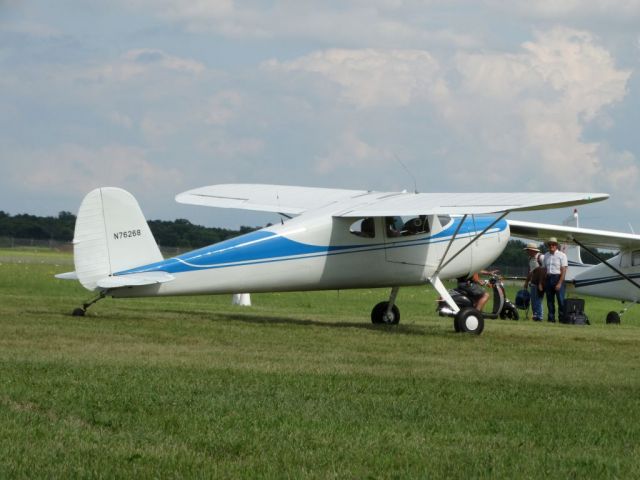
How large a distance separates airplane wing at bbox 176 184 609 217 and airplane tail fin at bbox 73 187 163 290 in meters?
3.01

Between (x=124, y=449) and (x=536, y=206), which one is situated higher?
(x=536, y=206)

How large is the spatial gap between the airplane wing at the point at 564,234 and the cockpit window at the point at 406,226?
4.12 meters

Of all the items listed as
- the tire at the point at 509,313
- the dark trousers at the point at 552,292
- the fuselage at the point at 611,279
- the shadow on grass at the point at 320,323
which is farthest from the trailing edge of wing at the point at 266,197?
the fuselage at the point at 611,279

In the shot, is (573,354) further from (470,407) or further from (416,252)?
(470,407)

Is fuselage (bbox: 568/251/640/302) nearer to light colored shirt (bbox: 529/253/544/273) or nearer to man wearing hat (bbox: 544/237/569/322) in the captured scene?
light colored shirt (bbox: 529/253/544/273)

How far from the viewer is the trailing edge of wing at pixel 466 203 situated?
14648 mm

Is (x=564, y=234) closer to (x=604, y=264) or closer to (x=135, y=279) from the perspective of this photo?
(x=604, y=264)

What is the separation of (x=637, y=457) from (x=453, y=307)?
31.4 ft

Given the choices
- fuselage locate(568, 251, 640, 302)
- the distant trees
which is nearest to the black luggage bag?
fuselage locate(568, 251, 640, 302)

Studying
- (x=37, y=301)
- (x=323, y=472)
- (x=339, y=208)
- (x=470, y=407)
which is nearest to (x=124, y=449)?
(x=323, y=472)

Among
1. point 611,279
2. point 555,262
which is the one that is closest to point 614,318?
point 611,279

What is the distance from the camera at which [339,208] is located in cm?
1661

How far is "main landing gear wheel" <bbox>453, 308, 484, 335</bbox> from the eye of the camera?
624 inches

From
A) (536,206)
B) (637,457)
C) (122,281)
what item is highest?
(536,206)
